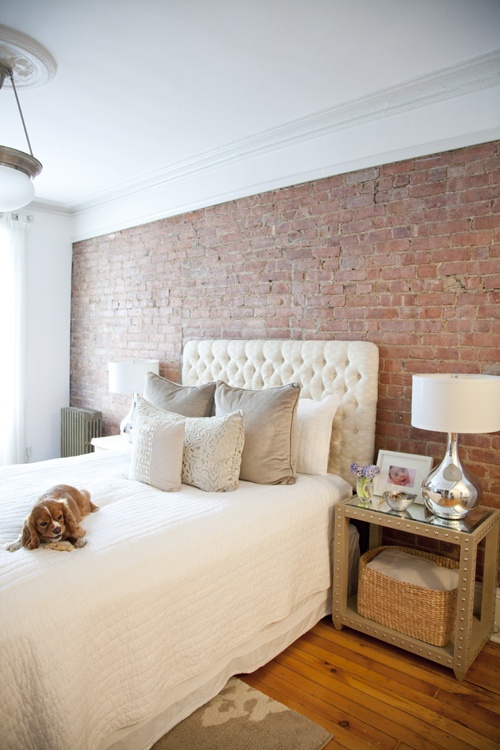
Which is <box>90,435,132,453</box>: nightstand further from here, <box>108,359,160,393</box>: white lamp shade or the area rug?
the area rug

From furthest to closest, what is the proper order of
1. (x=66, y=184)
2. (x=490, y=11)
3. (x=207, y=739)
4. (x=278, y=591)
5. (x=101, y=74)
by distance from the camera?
(x=66, y=184), (x=101, y=74), (x=278, y=591), (x=490, y=11), (x=207, y=739)

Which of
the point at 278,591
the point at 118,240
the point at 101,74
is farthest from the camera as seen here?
the point at 118,240

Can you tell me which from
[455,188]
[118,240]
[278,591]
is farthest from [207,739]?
[118,240]

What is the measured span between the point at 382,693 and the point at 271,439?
118 cm

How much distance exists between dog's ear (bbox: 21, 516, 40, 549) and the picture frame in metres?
1.64

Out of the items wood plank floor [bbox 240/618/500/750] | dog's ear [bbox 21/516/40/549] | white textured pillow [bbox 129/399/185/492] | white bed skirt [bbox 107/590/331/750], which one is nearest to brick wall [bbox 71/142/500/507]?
wood plank floor [bbox 240/618/500/750]

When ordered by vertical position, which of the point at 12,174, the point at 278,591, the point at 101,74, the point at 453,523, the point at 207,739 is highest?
the point at 101,74

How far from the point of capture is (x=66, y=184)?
14.3ft

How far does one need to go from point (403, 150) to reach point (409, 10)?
805mm

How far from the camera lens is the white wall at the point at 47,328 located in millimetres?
4934

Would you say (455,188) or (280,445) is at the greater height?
(455,188)

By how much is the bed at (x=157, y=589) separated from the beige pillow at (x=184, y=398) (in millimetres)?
455

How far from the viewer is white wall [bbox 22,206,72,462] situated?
493 centimetres

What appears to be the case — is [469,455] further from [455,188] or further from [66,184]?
[66,184]
